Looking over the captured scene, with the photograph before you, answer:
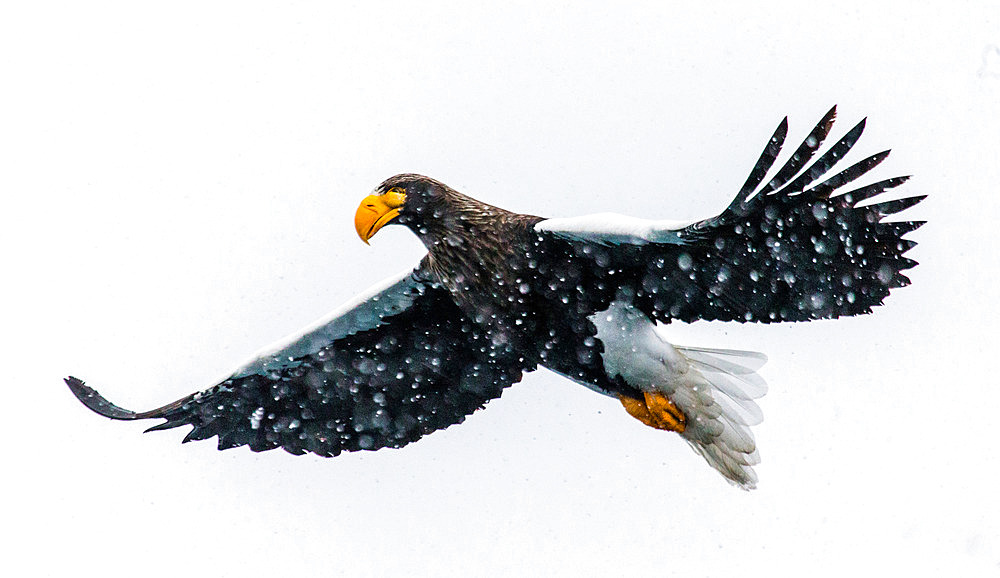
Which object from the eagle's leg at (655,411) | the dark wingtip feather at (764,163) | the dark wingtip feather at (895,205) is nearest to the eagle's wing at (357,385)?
the eagle's leg at (655,411)

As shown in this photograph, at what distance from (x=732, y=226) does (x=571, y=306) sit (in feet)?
2.51

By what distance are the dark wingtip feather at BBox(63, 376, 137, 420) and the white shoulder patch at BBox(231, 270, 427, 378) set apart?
42 centimetres

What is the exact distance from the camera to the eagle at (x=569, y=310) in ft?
12.7

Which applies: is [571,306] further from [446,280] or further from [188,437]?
[188,437]

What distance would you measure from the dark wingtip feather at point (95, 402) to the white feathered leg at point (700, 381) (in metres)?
1.77

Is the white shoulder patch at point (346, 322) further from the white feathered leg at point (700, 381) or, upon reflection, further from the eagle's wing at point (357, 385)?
the white feathered leg at point (700, 381)

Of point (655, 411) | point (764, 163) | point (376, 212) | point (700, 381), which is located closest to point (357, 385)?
point (376, 212)

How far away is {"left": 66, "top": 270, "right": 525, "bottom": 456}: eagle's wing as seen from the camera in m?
4.89

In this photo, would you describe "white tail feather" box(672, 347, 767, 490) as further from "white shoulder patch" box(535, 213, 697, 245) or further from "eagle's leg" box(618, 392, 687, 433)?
"white shoulder patch" box(535, 213, 697, 245)

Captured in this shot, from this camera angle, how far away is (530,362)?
4.86 m

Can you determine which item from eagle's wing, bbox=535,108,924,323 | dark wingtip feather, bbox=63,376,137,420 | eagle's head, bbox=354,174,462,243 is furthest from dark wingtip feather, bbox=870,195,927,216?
dark wingtip feather, bbox=63,376,137,420

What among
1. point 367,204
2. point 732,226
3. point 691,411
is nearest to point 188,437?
point 367,204

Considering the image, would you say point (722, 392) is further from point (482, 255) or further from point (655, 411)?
point (482, 255)

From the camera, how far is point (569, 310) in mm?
4449
